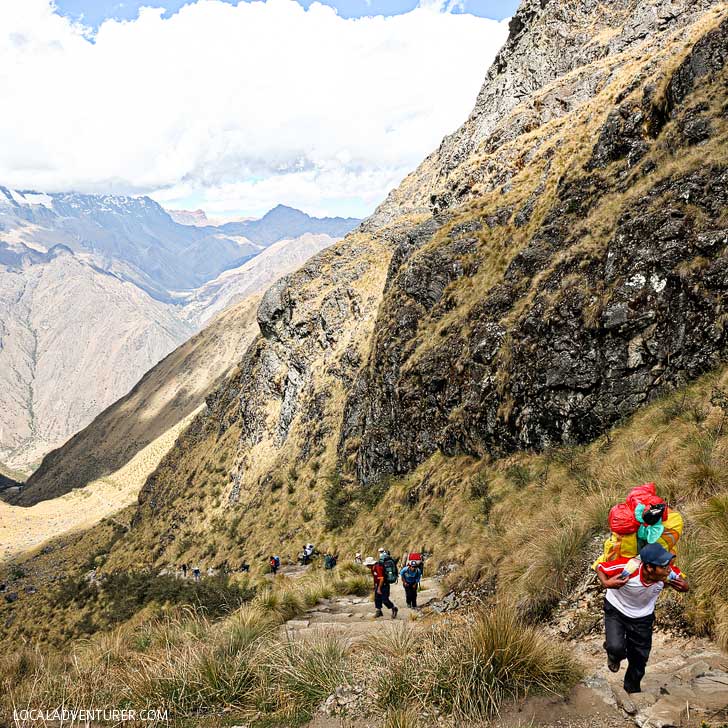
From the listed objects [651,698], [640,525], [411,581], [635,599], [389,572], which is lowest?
[411,581]

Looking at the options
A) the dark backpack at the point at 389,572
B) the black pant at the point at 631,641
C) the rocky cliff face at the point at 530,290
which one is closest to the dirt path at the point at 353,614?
the dark backpack at the point at 389,572

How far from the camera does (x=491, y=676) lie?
4.48 meters

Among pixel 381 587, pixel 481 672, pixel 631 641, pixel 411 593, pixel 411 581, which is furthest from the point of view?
pixel 411 593

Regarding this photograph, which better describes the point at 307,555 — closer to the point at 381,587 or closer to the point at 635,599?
the point at 381,587

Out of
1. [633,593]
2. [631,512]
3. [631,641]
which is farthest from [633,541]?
[631,641]

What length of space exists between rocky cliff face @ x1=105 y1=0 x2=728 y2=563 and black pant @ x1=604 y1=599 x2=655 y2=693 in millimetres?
9142

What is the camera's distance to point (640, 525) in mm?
4195

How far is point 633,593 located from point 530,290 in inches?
575

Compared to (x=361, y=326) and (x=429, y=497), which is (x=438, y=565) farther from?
(x=361, y=326)

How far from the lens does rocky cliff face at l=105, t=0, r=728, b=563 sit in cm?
1264

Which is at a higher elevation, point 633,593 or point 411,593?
point 633,593

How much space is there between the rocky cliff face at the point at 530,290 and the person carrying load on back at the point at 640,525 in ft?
29.6

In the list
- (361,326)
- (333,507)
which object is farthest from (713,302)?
(361,326)

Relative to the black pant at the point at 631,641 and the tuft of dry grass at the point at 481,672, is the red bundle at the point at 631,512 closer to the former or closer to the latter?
the black pant at the point at 631,641
